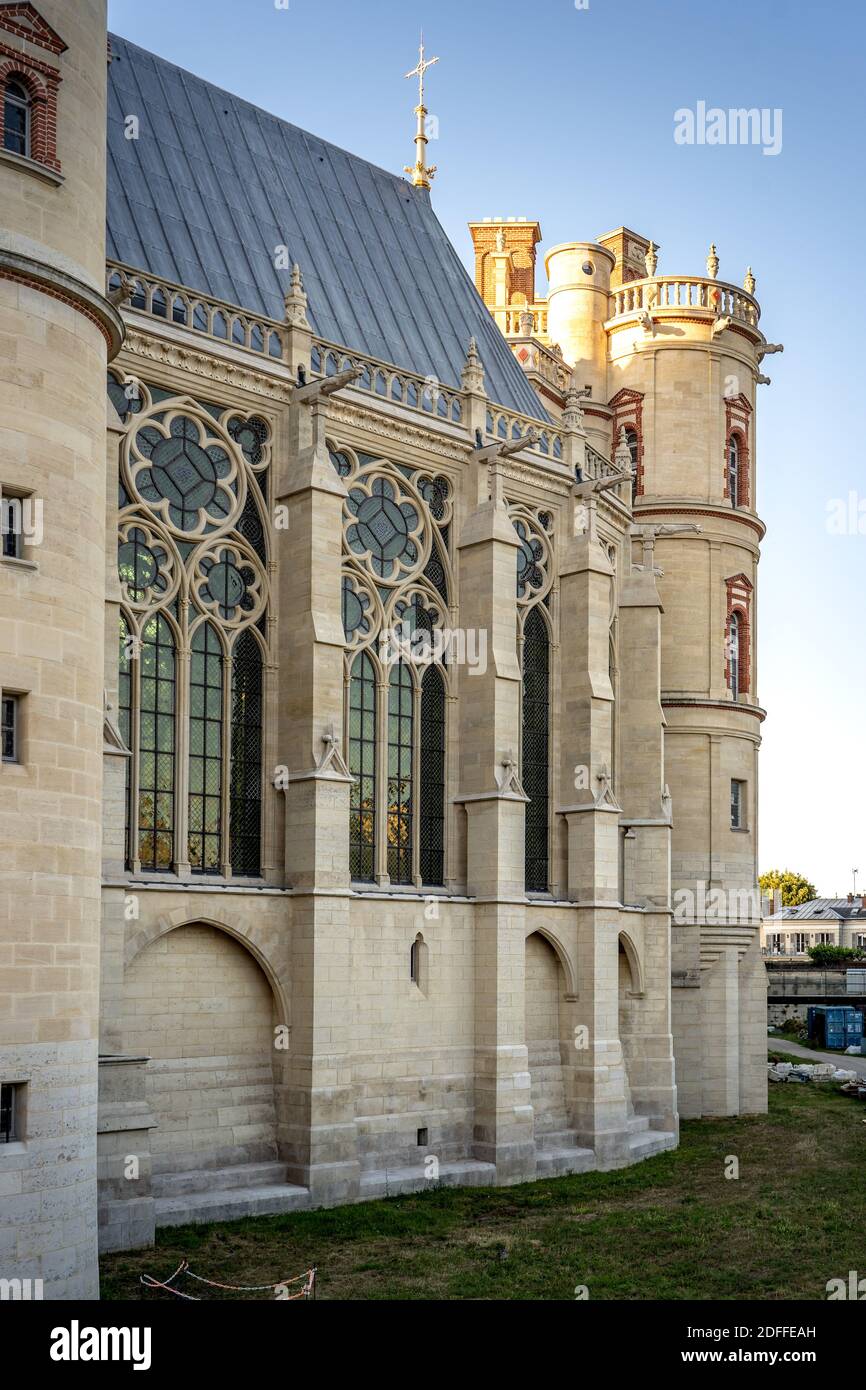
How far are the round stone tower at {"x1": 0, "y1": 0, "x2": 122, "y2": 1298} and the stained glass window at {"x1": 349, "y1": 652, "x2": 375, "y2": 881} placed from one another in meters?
10.3

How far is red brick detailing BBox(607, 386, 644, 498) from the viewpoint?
1583 inches

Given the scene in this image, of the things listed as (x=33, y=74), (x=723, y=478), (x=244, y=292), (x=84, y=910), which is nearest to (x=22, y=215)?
(x=33, y=74)

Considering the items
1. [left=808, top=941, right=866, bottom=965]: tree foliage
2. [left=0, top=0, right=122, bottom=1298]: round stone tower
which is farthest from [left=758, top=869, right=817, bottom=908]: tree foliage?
[left=0, top=0, right=122, bottom=1298]: round stone tower

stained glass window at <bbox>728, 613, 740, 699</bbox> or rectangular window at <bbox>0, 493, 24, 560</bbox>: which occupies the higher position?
stained glass window at <bbox>728, 613, 740, 699</bbox>

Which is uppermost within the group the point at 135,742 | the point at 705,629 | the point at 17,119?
the point at 17,119

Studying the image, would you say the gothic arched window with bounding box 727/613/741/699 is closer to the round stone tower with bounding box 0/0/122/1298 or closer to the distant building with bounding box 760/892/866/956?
the round stone tower with bounding box 0/0/122/1298

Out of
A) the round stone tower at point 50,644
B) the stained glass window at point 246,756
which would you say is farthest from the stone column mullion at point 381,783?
the round stone tower at point 50,644

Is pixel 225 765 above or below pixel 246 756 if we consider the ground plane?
below

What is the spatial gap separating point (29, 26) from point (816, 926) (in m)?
110

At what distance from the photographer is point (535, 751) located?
31922mm

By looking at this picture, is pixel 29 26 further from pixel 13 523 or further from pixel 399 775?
pixel 399 775

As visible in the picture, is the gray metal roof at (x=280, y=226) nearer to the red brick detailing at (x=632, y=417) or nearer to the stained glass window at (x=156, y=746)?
the red brick detailing at (x=632, y=417)

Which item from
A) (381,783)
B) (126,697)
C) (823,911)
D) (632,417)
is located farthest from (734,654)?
(823,911)

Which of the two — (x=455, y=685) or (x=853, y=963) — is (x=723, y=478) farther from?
(x=853, y=963)
